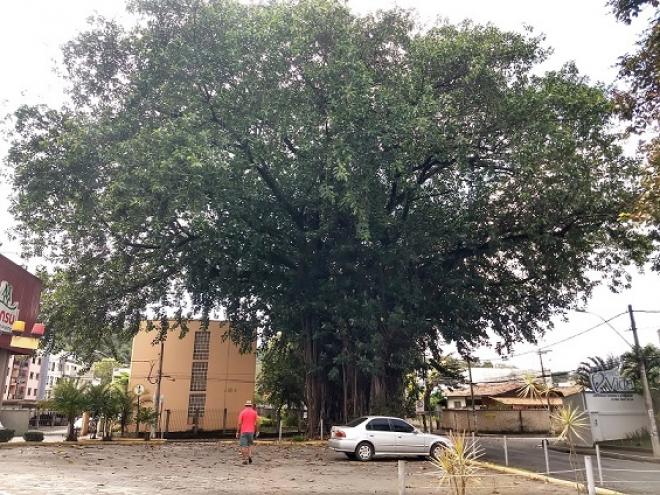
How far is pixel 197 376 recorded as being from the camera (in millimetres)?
40719

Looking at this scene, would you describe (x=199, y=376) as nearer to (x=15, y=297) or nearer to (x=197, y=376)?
(x=197, y=376)

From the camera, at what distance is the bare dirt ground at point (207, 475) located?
10.1 m

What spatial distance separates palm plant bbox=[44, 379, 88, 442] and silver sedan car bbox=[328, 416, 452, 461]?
39.4 ft

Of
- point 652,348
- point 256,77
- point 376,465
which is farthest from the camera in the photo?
point 652,348

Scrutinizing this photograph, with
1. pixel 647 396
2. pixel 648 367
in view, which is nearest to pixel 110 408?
pixel 647 396

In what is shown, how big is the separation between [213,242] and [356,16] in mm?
→ 9535

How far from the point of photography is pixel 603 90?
1825 cm

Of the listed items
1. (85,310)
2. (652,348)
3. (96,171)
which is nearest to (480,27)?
(96,171)

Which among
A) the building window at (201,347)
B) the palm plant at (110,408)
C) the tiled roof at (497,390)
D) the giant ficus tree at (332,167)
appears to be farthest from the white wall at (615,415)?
the building window at (201,347)

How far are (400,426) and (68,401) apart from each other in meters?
14.1

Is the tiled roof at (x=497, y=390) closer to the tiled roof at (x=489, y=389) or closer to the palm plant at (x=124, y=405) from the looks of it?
the tiled roof at (x=489, y=389)

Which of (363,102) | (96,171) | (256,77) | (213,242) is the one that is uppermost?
(256,77)

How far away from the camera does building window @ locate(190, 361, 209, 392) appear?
40500 millimetres

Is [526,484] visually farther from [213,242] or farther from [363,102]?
[213,242]
